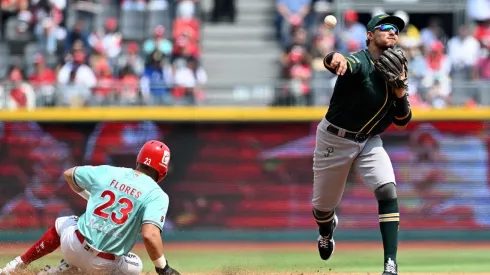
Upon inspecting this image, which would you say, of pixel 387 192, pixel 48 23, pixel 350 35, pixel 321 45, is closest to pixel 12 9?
pixel 48 23

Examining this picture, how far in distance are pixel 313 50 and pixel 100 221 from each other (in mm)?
8822

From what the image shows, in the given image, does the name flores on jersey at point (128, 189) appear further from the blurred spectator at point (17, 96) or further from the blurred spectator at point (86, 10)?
the blurred spectator at point (86, 10)

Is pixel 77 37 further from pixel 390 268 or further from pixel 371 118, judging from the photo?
pixel 390 268

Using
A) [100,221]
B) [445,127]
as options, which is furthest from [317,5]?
[100,221]

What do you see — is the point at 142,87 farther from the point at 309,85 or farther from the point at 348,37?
the point at 348,37

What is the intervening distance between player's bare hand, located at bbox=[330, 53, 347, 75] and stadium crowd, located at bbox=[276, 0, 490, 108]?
21.0 ft

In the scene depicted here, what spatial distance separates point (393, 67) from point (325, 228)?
75.2 inches

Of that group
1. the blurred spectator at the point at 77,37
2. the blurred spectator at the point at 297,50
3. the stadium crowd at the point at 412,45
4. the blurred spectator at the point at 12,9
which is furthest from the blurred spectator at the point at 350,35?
the blurred spectator at the point at 12,9

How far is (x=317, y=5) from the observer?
51.4 ft

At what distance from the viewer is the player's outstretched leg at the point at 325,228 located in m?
7.89

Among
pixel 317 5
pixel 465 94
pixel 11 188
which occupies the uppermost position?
pixel 317 5

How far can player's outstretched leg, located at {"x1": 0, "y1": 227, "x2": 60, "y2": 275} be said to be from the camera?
22.1 ft

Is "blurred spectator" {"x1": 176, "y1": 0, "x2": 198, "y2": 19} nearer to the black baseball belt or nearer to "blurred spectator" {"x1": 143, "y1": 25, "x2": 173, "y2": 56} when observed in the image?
"blurred spectator" {"x1": 143, "y1": 25, "x2": 173, "y2": 56}

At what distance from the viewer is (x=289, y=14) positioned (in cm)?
1564
